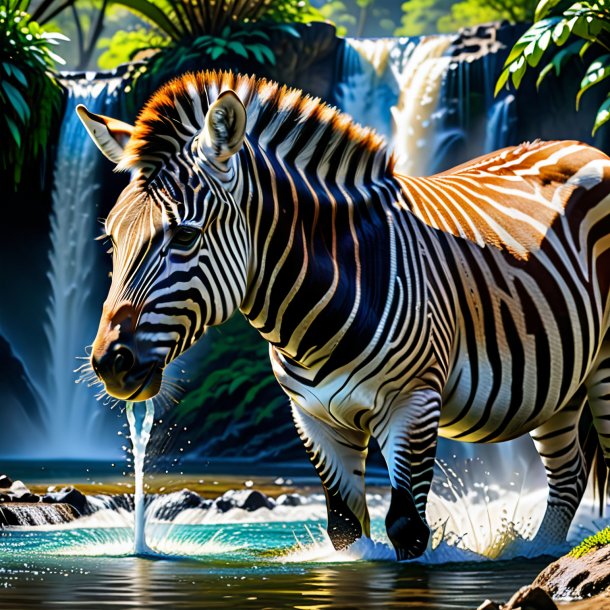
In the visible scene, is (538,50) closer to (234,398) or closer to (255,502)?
(255,502)

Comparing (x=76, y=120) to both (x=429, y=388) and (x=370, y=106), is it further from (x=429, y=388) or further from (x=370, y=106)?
(x=429, y=388)

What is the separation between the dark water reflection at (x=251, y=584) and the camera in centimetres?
451

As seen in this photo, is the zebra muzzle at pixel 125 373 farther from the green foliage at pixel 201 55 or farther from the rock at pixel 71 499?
the green foliage at pixel 201 55

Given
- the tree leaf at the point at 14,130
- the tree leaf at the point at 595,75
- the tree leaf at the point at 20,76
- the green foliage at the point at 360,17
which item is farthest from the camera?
the green foliage at the point at 360,17

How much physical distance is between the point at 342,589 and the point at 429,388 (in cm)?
110

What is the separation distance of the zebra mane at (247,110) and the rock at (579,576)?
2.25 metres

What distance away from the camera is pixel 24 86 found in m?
16.9

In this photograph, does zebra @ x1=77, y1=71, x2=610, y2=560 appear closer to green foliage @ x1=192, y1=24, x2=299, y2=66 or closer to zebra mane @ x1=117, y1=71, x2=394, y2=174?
zebra mane @ x1=117, y1=71, x2=394, y2=174

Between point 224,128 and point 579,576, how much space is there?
2311mm

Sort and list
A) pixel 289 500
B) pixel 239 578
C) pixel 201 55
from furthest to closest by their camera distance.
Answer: pixel 201 55, pixel 289 500, pixel 239 578

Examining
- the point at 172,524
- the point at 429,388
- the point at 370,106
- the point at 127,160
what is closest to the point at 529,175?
the point at 429,388

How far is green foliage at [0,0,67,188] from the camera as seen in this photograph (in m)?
16.6

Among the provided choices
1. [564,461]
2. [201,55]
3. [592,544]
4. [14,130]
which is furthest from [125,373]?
[201,55]

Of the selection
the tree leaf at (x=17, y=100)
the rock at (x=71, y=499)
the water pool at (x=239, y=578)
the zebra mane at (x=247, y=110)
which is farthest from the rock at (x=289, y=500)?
the tree leaf at (x=17, y=100)
